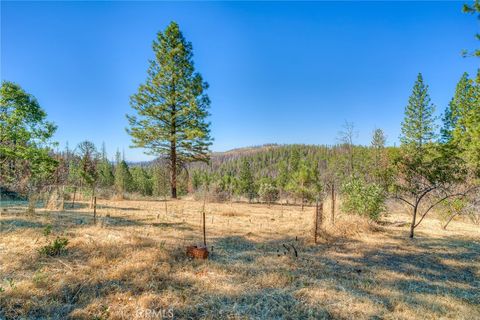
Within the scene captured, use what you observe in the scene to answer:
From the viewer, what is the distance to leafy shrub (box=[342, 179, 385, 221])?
29.6 feet

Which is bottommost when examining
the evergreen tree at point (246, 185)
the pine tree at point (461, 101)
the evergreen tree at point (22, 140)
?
the evergreen tree at point (246, 185)

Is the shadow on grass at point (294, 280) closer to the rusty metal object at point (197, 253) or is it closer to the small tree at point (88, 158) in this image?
the rusty metal object at point (197, 253)

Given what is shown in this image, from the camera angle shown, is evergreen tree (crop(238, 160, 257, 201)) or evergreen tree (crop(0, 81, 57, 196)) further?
evergreen tree (crop(238, 160, 257, 201))

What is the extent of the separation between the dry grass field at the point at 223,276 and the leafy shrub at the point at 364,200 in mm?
1926

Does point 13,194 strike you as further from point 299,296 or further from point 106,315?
point 299,296

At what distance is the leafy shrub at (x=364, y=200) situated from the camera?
9.03m

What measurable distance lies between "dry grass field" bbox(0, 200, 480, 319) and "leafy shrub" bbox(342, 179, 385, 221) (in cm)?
193

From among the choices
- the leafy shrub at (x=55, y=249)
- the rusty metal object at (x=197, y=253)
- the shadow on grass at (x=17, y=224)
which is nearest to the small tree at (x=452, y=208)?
the rusty metal object at (x=197, y=253)

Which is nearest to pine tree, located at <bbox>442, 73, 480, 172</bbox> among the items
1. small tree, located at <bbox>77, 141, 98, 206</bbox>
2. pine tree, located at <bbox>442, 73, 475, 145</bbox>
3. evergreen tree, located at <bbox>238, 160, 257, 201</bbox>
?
pine tree, located at <bbox>442, 73, 475, 145</bbox>

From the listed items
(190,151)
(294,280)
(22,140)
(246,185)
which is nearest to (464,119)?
(294,280)

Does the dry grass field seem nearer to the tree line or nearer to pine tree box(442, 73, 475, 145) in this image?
the tree line

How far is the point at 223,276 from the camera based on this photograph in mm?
Result: 4051

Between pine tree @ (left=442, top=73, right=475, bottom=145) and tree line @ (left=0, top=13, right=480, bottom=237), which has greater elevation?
pine tree @ (left=442, top=73, right=475, bottom=145)

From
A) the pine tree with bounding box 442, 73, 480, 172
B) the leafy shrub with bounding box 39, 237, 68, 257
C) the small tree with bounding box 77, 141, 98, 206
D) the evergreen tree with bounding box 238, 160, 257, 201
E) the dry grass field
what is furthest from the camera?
the evergreen tree with bounding box 238, 160, 257, 201
